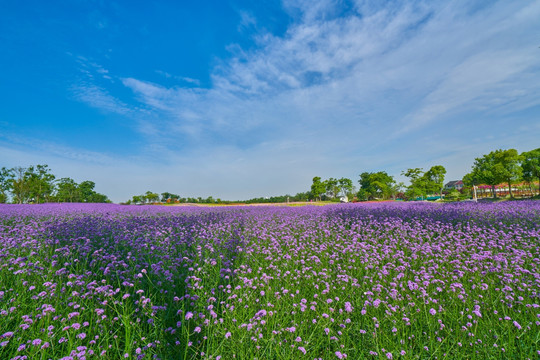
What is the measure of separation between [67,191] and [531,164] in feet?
253

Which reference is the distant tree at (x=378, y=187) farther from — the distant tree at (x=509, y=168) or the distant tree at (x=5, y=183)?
the distant tree at (x=5, y=183)

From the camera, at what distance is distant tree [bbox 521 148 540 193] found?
96.6ft

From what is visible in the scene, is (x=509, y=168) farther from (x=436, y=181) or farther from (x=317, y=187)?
(x=317, y=187)

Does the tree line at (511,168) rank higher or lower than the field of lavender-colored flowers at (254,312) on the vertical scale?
higher

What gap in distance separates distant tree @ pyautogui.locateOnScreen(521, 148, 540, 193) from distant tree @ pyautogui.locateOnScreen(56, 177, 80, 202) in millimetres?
75181

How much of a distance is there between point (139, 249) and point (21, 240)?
2539 millimetres

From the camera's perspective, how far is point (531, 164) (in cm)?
2998

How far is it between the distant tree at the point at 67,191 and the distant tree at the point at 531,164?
75.2m

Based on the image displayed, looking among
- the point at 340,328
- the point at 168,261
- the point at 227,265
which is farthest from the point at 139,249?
the point at 340,328

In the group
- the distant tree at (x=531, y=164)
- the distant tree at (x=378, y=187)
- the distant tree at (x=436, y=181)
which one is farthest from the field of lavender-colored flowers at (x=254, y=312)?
the distant tree at (x=378, y=187)

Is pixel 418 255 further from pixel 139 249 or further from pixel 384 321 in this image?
pixel 139 249

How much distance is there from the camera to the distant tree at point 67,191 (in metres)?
47.6

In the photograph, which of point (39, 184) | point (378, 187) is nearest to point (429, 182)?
point (378, 187)

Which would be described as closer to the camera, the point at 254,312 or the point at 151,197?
the point at 254,312
